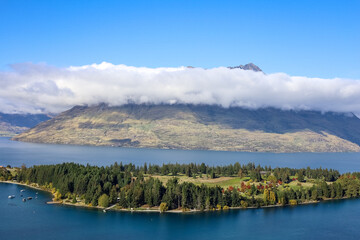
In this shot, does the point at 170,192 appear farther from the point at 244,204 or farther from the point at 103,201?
the point at 244,204

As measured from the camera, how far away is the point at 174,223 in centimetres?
13500

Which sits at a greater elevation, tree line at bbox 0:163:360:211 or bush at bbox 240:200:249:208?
tree line at bbox 0:163:360:211

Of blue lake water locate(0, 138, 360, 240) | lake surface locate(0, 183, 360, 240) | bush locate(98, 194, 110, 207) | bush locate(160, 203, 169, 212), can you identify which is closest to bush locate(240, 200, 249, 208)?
blue lake water locate(0, 138, 360, 240)

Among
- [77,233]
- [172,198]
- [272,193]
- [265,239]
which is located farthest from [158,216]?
[272,193]

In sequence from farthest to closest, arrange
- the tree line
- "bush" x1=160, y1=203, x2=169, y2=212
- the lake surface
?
the tree line < "bush" x1=160, y1=203, x2=169, y2=212 < the lake surface

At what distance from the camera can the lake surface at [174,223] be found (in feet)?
397

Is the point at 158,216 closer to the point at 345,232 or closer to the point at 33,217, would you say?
the point at 33,217

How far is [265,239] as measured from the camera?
119375mm

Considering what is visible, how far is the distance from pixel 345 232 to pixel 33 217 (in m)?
127

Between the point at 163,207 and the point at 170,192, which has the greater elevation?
the point at 170,192

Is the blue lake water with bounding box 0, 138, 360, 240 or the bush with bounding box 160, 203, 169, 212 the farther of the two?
the bush with bounding box 160, 203, 169, 212

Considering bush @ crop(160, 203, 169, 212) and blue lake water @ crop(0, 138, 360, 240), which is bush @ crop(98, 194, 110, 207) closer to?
blue lake water @ crop(0, 138, 360, 240)

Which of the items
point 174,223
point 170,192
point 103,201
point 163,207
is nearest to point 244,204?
point 170,192

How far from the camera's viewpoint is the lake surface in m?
121
